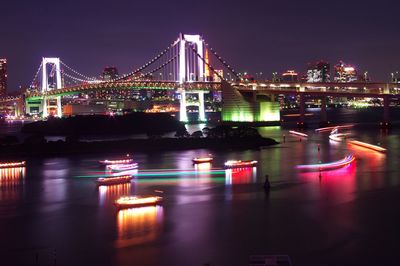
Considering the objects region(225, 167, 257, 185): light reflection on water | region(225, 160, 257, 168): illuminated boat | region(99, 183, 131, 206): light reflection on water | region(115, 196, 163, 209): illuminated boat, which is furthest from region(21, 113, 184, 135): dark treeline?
region(115, 196, 163, 209): illuminated boat

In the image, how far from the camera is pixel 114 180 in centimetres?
1570

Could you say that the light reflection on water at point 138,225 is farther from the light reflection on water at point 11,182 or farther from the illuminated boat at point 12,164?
the illuminated boat at point 12,164

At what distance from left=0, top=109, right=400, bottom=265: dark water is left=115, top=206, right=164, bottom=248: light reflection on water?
0.8 inches

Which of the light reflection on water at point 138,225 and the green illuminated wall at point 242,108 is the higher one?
the green illuminated wall at point 242,108

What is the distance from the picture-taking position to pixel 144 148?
997 inches

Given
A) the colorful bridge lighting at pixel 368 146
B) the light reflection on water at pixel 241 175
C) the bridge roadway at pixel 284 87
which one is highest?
the bridge roadway at pixel 284 87

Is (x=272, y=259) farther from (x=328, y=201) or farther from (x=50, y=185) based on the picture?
(x=50, y=185)

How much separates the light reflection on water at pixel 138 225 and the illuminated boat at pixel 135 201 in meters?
0.19

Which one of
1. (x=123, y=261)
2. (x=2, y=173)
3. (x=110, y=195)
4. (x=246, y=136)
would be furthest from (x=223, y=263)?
(x=246, y=136)

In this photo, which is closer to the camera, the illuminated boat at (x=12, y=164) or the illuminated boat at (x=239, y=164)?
the illuminated boat at (x=239, y=164)

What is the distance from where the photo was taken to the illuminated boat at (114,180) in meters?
15.4

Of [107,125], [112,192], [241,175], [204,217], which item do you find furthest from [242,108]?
[204,217]

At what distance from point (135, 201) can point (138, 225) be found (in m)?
1.84

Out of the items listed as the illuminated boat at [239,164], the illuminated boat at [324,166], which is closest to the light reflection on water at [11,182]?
the illuminated boat at [239,164]
